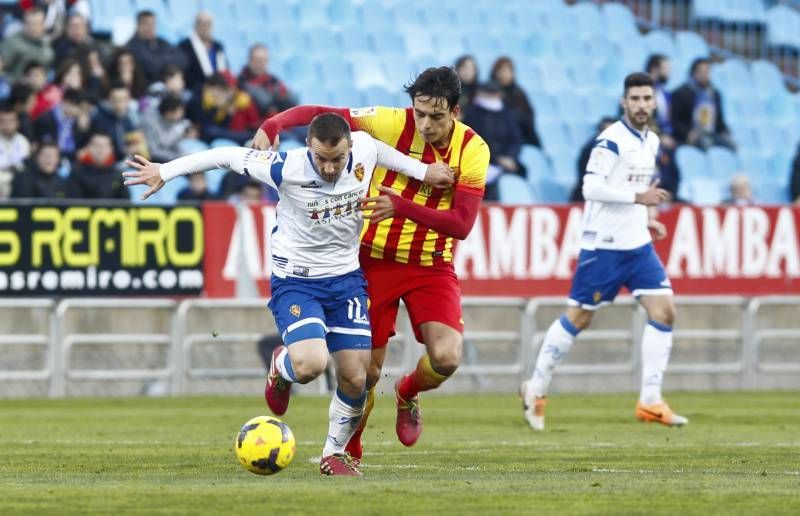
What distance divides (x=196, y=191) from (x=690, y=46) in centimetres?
1017

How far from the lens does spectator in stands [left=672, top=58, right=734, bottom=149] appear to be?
21203 millimetres

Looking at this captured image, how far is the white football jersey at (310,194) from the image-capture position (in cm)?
848

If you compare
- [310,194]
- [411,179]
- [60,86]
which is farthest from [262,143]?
[60,86]

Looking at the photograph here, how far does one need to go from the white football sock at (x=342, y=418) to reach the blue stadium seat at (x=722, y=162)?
539 inches

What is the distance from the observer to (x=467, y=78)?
19.0 meters

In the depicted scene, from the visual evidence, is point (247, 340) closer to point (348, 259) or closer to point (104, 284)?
point (104, 284)

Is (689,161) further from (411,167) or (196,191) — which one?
(411,167)

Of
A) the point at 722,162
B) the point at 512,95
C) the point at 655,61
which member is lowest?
the point at 722,162

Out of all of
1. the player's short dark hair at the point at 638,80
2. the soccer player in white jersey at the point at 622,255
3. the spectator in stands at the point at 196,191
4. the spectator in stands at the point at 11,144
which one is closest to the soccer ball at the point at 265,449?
the soccer player in white jersey at the point at 622,255

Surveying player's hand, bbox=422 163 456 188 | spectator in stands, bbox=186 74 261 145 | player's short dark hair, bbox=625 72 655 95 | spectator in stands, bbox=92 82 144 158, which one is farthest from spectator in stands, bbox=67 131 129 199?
player's hand, bbox=422 163 456 188

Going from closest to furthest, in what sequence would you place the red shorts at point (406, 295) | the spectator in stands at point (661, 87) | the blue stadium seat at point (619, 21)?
1. the red shorts at point (406, 295)
2. the spectator in stands at point (661, 87)
3. the blue stadium seat at point (619, 21)

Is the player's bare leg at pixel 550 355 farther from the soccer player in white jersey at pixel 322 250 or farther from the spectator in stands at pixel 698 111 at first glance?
the spectator in stands at pixel 698 111

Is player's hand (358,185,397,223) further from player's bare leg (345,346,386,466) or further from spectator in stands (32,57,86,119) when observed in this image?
spectator in stands (32,57,86,119)

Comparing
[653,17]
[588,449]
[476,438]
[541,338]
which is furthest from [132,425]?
[653,17]
